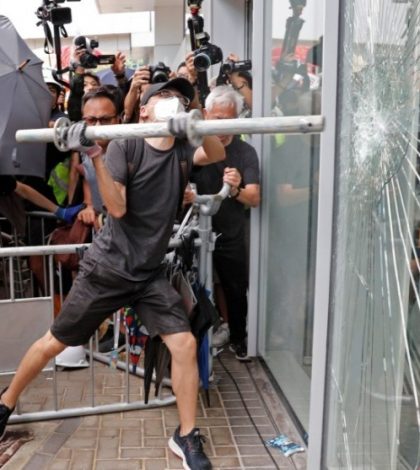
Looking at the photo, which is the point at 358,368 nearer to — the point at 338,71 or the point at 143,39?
the point at 338,71

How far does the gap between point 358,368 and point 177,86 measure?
1.55m

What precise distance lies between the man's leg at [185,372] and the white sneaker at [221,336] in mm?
1266

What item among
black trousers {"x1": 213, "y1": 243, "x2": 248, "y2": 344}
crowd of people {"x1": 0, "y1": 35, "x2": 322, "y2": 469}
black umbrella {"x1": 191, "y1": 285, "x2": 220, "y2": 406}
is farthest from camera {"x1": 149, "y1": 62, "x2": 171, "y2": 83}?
black umbrella {"x1": 191, "y1": 285, "x2": 220, "y2": 406}

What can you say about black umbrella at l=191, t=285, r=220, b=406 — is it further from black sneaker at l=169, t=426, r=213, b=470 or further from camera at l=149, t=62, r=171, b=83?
camera at l=149, t=62, r=171, b=83

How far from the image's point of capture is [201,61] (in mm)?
3951

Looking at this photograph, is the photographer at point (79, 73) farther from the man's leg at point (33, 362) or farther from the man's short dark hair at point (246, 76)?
the man's leg at point (33, 362)

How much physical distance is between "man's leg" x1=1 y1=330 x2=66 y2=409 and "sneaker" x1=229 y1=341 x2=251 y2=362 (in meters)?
1.52

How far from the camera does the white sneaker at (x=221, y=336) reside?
4.21 m

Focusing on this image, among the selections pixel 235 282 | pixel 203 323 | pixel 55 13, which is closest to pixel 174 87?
pixel 203 323

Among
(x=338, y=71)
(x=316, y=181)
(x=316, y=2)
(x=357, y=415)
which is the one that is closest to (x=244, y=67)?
(x=316, y=2)

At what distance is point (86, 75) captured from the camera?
15.8 ft

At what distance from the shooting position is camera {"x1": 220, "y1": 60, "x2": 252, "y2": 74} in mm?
4172

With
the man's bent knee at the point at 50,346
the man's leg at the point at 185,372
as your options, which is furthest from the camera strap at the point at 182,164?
the man's bent knee at the point at 50,346

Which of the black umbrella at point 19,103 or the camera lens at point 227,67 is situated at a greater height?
the camera lens at point 227,67
